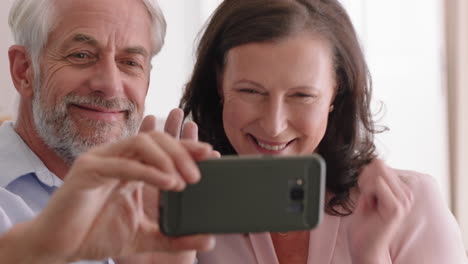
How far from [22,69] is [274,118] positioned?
2.23 ft

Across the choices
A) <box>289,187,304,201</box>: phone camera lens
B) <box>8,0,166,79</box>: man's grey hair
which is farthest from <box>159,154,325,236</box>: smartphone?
<box>8,0,166,79</box>: man's grey hair

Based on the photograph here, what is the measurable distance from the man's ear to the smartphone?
0.77 metres

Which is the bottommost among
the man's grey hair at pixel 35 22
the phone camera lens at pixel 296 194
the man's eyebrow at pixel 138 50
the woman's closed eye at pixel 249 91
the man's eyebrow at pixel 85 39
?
the phone camera lens at pixel 296 194

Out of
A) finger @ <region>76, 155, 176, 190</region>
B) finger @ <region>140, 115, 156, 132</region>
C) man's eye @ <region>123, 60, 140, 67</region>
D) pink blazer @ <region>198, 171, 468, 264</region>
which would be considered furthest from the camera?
man's eye @ <region>123, 60, 140, 67</region>

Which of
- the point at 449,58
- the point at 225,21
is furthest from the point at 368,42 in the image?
the point at 225,21

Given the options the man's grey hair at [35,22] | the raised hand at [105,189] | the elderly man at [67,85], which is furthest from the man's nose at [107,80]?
the raised hand at [105,189]

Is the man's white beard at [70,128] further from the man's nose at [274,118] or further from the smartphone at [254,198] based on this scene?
the smartphone at [254,198]

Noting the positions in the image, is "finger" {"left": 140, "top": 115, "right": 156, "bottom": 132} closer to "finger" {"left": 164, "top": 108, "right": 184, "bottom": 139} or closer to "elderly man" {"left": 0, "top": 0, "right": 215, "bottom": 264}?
"finger" {"left": 164, "top": 108, "right": 184, "bottom": 139}

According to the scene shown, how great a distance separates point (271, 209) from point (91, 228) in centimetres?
28

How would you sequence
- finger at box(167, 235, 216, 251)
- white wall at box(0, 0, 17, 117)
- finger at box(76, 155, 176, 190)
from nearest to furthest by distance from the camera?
finger at box(76, 155, 176, 190)
finger at box(167, 235, 216, 251)
white wall at box(0, 0, 17, 117)

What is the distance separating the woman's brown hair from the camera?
4.58ft

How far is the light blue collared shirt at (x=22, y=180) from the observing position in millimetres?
1249

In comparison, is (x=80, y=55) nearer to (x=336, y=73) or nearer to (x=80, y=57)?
(x=80, y=57)

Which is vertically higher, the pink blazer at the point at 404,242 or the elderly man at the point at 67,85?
the elderly man at the point at 67,85
